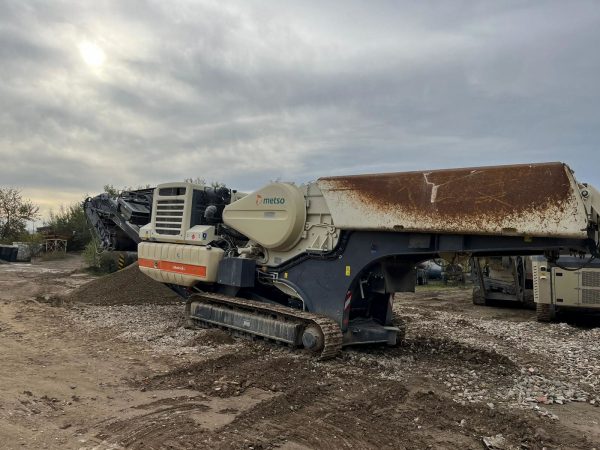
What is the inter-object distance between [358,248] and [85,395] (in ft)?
13.1

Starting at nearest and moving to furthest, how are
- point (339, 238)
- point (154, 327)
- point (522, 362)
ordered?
point (339, 238)
point (522, 362)
point (154, 327)

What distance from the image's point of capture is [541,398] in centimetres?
572

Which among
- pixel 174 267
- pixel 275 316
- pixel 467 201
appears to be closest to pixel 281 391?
pixel 275 316

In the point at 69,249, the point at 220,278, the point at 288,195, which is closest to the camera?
the point at 288,195

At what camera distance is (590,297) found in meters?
11.4

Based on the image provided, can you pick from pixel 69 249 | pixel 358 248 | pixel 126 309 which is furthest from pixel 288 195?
pixel 69 249

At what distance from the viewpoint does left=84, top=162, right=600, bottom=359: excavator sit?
568 cm

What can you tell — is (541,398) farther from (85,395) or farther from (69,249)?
(69,249)

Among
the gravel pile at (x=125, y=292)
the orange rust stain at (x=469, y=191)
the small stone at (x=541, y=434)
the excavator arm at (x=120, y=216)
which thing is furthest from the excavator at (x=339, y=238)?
the gravel pile at (x=125, y=292)

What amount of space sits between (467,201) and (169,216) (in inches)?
233

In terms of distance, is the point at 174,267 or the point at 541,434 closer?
the point at 541,434

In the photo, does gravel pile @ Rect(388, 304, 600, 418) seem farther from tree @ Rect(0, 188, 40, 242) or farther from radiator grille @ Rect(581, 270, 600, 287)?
tree @ Rect(0, 188, 40, 242)

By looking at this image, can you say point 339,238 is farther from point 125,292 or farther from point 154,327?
point 125,292

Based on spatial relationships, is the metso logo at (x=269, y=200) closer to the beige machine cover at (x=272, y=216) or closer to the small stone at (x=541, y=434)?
the beige machine cover at (x=272, y=216)
